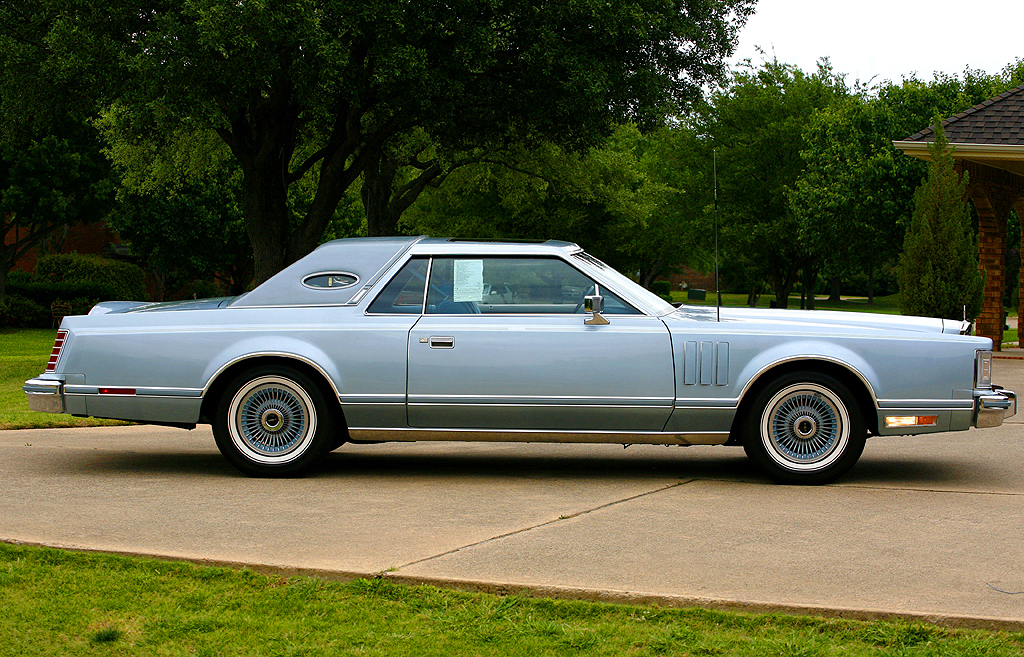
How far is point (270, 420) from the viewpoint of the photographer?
752 centimetres

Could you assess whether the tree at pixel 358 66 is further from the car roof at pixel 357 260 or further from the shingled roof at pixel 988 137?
the car roof at pixel 357 260

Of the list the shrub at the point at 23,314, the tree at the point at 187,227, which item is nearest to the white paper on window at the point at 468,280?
the shrub at the point at 23,314

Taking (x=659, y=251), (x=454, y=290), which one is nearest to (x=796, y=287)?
(x=659, y=251)

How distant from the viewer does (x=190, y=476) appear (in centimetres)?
757

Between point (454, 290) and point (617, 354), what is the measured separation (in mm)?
1213

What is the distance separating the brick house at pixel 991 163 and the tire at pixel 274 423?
16.4 meters

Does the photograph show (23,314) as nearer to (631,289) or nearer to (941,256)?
(941,256)

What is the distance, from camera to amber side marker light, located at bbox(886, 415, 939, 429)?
719cm

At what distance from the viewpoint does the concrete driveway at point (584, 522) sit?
15.4ft

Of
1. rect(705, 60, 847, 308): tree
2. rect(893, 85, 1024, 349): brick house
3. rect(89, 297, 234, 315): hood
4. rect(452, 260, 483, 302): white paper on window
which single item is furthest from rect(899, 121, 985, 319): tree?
rect(705, 60, 847, 308): tree

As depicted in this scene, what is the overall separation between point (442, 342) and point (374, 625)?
3317mm

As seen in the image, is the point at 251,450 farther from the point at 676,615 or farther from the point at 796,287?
the point at 796,287

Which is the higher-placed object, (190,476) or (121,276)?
(121,276)

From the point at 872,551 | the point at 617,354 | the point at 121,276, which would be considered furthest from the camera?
the point at 121,276
